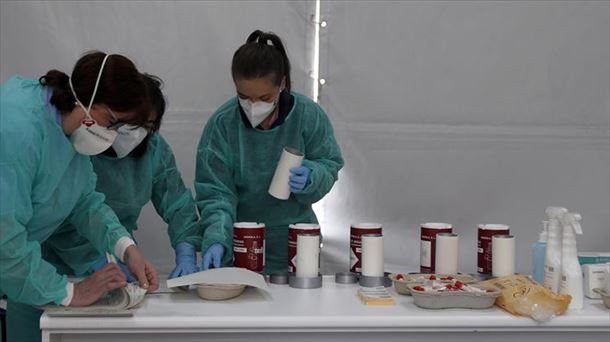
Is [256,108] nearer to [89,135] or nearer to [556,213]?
[89,135]

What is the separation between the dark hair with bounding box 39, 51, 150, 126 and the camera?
4.78 ft

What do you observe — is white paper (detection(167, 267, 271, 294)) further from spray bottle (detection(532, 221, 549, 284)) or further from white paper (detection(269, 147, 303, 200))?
spray bottle (detection(532, 221, 549, 284))

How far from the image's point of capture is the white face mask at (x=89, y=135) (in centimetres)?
150

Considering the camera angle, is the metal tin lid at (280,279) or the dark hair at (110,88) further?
the metal tin lid at (280,279)

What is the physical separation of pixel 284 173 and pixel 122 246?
482 mm

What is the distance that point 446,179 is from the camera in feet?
9.15

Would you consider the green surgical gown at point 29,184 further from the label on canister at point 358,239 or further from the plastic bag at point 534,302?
the plastic bag at point 534,302

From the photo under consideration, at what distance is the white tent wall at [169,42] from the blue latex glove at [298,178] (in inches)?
29.3

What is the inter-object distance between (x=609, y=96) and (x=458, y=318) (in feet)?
5.42

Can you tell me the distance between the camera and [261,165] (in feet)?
7.14

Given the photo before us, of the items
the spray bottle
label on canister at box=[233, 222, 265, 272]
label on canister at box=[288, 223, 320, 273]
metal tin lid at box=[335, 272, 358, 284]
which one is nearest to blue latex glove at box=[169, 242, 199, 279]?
label on canister at box=[233, 222, 265, 272]

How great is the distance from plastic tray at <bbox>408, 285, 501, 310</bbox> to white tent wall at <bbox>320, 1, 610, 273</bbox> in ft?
3.81

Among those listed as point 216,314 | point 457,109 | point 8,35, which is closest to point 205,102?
point 8,35

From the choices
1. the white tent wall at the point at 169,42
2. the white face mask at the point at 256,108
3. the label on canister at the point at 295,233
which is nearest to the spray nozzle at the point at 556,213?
the label on canister at the point at 295,233
